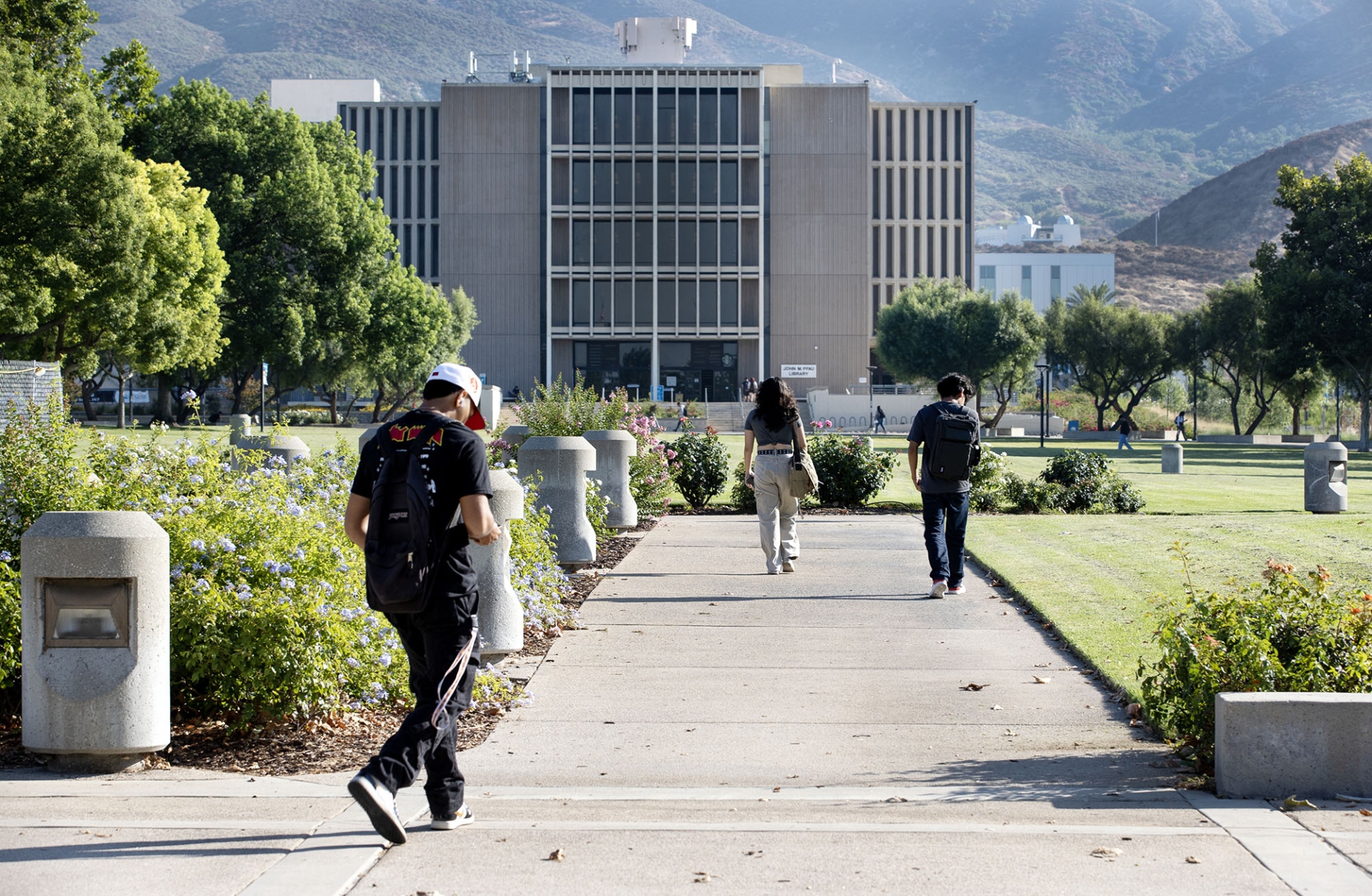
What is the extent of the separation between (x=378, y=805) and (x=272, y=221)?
56299 millimetres

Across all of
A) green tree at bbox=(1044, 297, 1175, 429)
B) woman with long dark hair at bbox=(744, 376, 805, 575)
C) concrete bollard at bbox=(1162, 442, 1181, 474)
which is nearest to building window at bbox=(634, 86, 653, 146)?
green tree at bbox=(1044, 297, 1175, 429)

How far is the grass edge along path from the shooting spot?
373 inches

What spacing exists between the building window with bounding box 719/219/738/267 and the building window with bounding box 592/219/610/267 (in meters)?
7.32

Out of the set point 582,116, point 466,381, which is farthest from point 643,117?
point 466,381

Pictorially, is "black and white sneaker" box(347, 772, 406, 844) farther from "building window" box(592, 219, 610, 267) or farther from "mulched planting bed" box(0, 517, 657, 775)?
"building window" box(592, 219, 610, 267)

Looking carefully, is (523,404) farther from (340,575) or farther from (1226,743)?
(1226,743)

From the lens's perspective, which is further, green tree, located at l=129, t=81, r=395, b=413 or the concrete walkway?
green tree, located at l=129, t=81, r=395, b=413

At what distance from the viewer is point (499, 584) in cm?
813

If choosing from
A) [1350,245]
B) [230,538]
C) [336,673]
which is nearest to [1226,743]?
[336,673]

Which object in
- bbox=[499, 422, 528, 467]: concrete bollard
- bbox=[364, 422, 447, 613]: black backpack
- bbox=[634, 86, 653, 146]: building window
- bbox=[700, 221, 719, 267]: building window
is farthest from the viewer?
bbox=[700, 221, 719, 267]: building window

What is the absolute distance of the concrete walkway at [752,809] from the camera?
4605 mm

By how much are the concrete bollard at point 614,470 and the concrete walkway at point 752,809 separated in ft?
24.7

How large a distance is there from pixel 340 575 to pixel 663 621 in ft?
11.8

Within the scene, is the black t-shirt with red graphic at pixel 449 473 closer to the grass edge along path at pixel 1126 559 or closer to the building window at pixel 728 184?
the grass edge along path at pixel 1126 559
